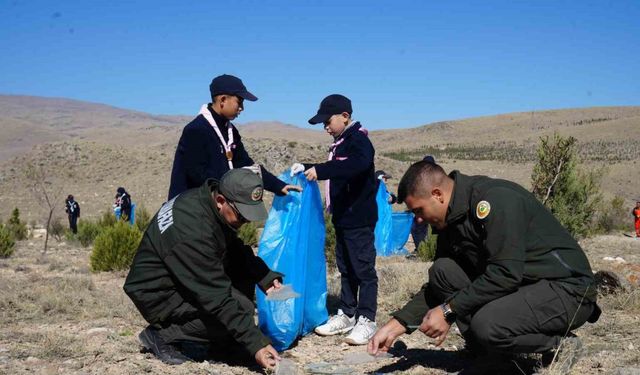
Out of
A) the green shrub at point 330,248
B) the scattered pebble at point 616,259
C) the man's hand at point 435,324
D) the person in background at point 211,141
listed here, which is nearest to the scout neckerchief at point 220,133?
the person in background at point 211,141

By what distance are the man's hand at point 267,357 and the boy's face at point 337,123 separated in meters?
1.90

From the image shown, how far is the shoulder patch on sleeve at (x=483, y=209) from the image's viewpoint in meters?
2.96

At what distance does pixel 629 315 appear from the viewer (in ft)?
15.2

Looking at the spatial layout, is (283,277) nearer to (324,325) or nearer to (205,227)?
(324,325)

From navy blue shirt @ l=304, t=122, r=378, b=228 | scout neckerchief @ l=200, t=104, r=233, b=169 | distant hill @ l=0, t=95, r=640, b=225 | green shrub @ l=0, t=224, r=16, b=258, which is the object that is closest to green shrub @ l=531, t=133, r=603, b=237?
distant hill @ l=0, t=95, r=640, b=225

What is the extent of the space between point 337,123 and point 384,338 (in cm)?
192

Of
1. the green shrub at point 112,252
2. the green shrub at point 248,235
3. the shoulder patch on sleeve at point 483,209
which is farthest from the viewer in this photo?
the green shrub at point 248,235

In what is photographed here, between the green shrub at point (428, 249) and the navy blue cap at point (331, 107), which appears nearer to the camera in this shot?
the navy blue cap at point (331, 107)

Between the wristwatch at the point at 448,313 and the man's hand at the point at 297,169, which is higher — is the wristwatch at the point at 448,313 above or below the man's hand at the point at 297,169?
below

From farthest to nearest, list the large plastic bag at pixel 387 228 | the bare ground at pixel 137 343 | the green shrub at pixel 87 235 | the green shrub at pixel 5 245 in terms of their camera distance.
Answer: the green shrub at pixel 87 235
the large plastic bag at pixel 387 228
the green shrub at pixel 5 245
the bare ground at pixel 137 343

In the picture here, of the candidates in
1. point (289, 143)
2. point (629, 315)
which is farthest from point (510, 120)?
point (629, 315)

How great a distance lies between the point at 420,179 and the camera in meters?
3.10

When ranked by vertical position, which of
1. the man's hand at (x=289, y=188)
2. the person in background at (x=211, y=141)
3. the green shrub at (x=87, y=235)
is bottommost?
the green shrub at (x=87, y=235)

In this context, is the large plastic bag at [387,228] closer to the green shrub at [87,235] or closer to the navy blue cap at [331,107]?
the navy blue cap at [331,107]
